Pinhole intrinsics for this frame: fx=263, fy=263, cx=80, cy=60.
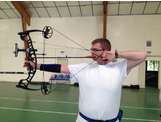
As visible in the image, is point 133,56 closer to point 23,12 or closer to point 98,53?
point 98,53

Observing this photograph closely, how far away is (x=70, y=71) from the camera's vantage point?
213 centimetres

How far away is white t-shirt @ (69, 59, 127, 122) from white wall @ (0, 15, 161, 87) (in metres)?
10.4

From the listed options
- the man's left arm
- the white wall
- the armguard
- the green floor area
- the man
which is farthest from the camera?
the white wall

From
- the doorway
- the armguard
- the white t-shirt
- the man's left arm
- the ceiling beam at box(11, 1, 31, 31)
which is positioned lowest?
the doorway

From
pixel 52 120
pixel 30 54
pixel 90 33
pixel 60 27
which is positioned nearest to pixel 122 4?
pixel 90 33

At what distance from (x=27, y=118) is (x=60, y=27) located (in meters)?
8.94

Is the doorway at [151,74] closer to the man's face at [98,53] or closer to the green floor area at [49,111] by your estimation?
the green floor area at [49,111]

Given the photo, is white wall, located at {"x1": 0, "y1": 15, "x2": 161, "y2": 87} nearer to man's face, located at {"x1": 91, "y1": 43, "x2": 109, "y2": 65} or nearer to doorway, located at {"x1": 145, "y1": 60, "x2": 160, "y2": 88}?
doorway, located at {"x1": 145, "y1": 60, "x2": 160, "y2": 88}

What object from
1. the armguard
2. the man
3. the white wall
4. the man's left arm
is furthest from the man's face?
the white wall

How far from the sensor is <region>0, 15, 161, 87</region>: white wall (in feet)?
42.5

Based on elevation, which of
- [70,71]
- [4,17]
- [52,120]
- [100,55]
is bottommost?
[52,120]

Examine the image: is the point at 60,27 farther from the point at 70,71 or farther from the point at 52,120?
the point at 70,71

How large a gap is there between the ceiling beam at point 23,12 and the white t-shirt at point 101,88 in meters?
11.1

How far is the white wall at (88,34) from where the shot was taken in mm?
12969
